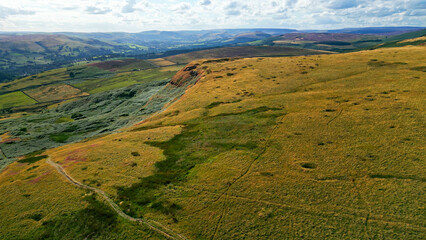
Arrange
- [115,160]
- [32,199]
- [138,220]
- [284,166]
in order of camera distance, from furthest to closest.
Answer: [115,160] < [32,199] < [284,166] < [138,220]

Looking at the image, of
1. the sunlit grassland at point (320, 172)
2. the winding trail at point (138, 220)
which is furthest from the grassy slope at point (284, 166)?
the winding trail at point (138, 220)

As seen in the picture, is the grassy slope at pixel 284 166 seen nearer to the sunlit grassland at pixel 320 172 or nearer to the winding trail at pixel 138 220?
the sunlit grassland at pixel 320 172

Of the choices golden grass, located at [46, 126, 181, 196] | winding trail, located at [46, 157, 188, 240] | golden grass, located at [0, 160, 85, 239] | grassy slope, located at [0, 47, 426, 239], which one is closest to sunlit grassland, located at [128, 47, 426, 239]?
grassy slope, located at [0, 47, 426, 239]

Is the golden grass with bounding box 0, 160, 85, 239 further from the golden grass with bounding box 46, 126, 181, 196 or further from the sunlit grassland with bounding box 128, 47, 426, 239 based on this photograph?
the sunlit grassland with bounding box 128, 47, 426, 239

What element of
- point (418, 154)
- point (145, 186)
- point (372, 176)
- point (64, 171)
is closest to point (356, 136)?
point (418, 154)

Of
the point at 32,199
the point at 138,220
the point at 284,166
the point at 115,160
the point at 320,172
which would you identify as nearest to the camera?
the point at 138,220

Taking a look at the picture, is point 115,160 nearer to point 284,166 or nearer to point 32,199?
point 32,199

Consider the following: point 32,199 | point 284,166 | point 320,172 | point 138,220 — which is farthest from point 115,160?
point 320,172

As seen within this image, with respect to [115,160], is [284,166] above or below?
above
